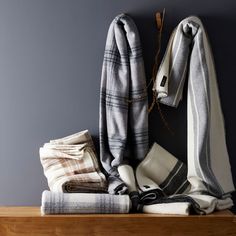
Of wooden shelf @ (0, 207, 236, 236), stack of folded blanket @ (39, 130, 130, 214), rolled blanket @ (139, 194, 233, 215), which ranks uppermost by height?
stack of folded blanket @ (39, 130, 130, 214)

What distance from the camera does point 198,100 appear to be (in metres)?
1.20

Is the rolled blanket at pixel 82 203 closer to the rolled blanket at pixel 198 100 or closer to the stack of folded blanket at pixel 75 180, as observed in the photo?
the stack of folded blanket at pixel 75 180

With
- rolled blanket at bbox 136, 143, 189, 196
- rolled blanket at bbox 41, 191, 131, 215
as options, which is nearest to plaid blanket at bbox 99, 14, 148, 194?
rolled blanket at bbox 136, 143, 189, 196

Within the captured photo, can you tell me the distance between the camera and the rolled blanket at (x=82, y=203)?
1.05m

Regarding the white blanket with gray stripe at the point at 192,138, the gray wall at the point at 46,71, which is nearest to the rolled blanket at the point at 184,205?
the white blanket with gray stripe at the point at 192,138

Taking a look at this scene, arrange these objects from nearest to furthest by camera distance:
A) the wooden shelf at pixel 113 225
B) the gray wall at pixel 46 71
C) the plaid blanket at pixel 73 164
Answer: the wooden shelf at pixel 113 225
the plaid blanket at pixel 73 164
the gray wall at pixel 46 71

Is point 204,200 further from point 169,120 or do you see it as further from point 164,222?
point 169,120

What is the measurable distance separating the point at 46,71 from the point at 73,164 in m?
0.31

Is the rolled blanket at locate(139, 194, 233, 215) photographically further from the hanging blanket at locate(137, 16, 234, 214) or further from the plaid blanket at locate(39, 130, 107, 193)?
the plaid blanket at locate(39, 130, 107, 193)

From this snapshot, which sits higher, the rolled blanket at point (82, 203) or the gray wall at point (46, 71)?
the gray wall at point (46, 71)

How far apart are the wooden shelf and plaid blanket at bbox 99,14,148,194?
0.20 metres

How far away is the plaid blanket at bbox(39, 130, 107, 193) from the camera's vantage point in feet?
3.73

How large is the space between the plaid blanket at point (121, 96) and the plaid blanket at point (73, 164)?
5 cm

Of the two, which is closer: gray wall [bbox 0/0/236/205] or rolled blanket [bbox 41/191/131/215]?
rolled blanket [bbox 41/191/131/215]
